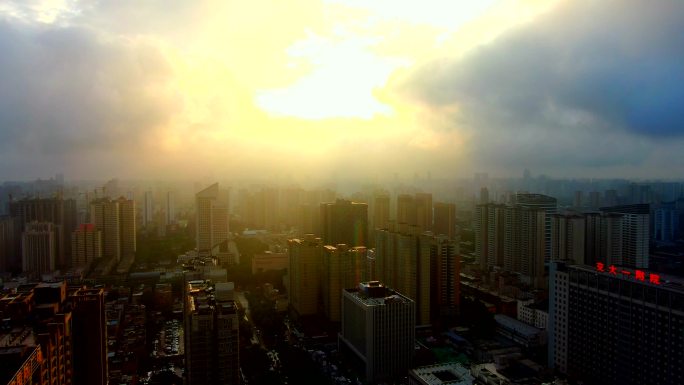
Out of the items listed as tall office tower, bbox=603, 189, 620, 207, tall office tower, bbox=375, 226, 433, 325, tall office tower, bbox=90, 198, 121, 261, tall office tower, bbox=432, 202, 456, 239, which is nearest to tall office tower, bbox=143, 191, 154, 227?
tall office tower, bbox=90, 198, 121, 261

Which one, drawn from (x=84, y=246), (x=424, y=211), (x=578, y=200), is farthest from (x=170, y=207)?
(x=578, y=200)

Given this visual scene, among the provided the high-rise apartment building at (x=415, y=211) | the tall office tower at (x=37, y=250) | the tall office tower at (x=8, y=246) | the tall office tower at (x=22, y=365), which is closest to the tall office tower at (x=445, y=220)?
the high-rise apartment building at (x=415, y=211)

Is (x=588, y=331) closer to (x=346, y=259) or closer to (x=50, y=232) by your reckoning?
(x=346, y=259)

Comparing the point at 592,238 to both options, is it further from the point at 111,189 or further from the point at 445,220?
the point at 111,189

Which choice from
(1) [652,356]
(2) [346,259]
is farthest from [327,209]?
(1) [652,356]

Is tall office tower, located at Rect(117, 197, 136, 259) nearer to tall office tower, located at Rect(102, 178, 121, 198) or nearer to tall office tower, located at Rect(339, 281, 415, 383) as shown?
tall office tower, located at Rect(102, 178, 121, 198)

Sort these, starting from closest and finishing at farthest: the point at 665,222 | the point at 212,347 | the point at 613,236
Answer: the point at 212,347, the point at 613,236, the point at 665,222
